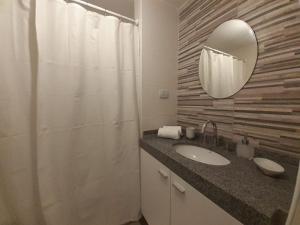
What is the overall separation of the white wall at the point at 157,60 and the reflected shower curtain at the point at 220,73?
14.5 inches

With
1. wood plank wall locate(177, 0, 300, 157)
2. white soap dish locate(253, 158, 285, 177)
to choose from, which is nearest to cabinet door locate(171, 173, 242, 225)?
white soap dish locate(253, 158, 285, 177)

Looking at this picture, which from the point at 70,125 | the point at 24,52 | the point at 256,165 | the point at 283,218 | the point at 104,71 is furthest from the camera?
Answer: the point at 104,71

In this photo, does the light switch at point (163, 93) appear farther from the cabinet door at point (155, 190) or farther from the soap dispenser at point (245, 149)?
the soap dispenser at point (245, 149)

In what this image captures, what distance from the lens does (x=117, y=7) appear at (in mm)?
1554

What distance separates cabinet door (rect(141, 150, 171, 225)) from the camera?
3.26 feet

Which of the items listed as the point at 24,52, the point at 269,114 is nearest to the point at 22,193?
the point at 24,52

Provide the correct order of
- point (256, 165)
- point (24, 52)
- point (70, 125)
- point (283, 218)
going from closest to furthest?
point (283, 218), point (256, 165), point (24, 52), point (70, 125)

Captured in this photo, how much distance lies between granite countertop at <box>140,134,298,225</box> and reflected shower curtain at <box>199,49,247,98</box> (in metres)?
0.49

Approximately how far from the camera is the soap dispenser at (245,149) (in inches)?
35.1

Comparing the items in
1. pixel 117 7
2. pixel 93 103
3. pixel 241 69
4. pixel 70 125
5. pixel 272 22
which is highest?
pixel 117 7

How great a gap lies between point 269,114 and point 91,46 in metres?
1.32

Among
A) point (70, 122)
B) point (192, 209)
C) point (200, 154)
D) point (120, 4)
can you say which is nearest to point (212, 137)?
point (200, 154)

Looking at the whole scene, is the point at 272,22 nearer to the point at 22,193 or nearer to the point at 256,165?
the point at 256,165

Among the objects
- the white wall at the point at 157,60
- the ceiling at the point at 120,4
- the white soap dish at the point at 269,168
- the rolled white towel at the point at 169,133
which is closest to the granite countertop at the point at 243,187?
the white soap dish at the point at 269,168
